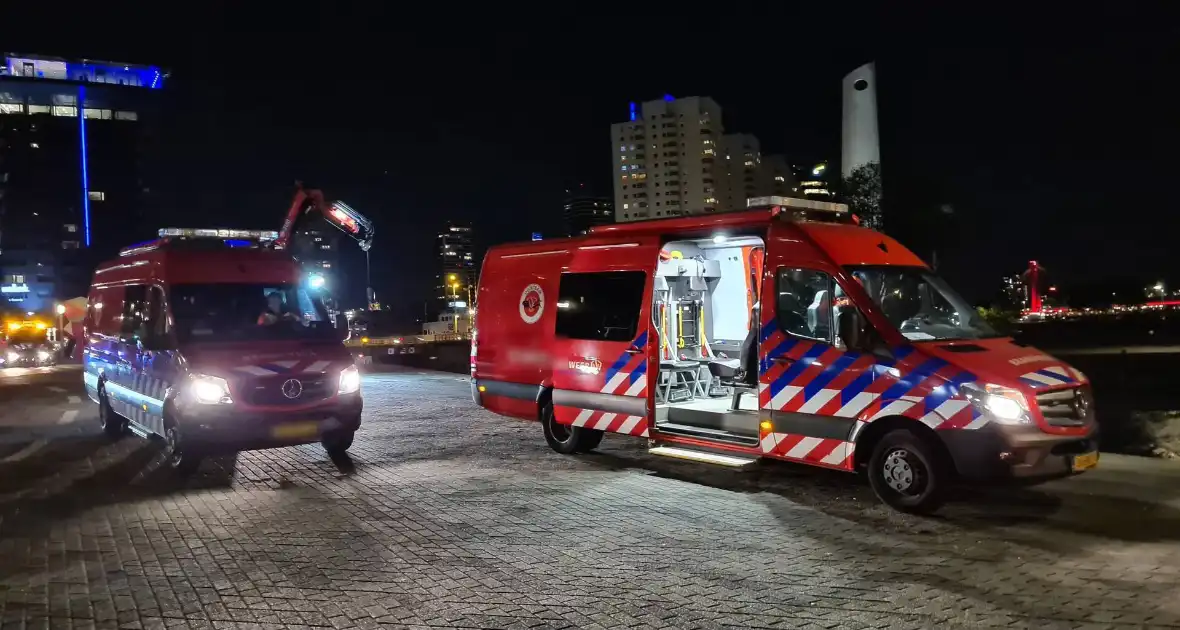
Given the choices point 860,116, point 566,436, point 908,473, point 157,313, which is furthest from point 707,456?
point 860,116

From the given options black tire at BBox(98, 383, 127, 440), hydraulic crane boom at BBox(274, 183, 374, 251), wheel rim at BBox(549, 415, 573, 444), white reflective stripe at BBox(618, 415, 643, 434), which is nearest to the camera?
white reflective stripe at BBox(618, 415, 643, 434)

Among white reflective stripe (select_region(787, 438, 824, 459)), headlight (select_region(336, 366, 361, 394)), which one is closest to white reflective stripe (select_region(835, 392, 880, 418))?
white reflective stripe (select_region(787, 438, 824, 459))

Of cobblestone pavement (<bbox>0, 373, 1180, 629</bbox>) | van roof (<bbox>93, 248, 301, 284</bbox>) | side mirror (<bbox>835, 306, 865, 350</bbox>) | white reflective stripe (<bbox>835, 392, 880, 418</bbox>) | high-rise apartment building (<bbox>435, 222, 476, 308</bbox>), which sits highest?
high-rise apartment building (<bbox>435, 222, 476, 308</bbox>)

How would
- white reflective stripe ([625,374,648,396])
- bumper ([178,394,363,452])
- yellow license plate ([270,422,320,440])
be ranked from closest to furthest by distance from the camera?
bumper ([178,394,363,452])
yellow license plate ([270,422,320,440])
white reflective stripe ([625,374,648,396])

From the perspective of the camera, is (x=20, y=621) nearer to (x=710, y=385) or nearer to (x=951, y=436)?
(x=951, y=436)

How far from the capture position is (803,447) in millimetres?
8258

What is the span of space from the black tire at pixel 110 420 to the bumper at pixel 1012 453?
11.3 m

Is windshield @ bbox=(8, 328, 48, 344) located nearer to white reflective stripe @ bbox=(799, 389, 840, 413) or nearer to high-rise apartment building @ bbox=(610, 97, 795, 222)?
white reflective stripe @ bbox=(799, 389, 840, 413)

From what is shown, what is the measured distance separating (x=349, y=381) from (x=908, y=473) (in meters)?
6.25

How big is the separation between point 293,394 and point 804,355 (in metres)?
5.60

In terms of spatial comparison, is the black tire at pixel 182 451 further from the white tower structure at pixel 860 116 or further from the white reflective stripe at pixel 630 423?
the white tower structure at pixel 860 116

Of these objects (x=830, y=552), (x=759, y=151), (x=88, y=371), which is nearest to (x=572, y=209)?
(x=759, y=151)

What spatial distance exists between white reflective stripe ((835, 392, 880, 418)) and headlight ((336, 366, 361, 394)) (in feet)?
18.1

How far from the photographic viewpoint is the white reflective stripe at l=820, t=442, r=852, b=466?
7.90 metres
